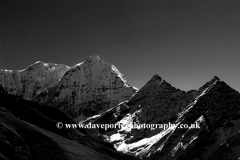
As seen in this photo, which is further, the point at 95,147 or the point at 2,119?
the point at 95,147

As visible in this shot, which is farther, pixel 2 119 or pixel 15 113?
pixel 15 113

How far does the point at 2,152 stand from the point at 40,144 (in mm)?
17535

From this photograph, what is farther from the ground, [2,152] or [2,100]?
[2,100]

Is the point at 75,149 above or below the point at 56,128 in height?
below

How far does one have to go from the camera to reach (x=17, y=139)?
102 meters

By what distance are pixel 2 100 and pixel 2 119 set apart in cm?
4451

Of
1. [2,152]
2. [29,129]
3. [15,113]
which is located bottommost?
[2,152]

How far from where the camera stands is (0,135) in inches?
3829

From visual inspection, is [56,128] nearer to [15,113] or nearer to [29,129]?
[15,113]

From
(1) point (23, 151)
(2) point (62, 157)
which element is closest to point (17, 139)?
(1) point (23, 151)

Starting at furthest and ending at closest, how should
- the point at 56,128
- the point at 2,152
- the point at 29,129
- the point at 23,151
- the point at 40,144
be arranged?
1. the point at 56,128
2. the point at 29,129
3. the point at 40,144
4. the point at 23,151
5. the point at 2,152

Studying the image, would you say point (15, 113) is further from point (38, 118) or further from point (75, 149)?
point (75, 149)

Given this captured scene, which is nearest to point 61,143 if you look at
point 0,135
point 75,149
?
point 75,149

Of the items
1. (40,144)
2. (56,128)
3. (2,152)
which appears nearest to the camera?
(2,152)
